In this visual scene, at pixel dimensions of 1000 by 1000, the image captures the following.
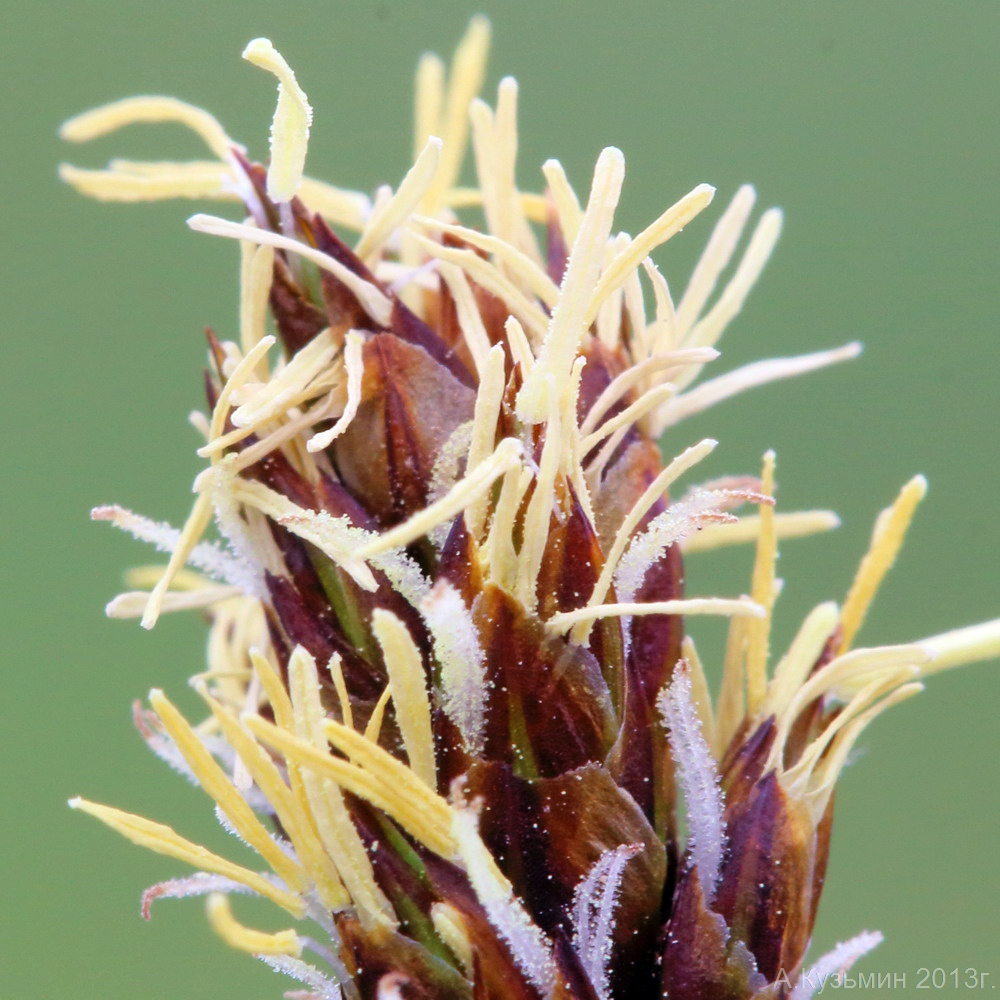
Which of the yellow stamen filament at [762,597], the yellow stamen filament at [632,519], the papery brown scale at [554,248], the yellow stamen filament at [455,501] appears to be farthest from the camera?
the papery brown scale at [554,248]

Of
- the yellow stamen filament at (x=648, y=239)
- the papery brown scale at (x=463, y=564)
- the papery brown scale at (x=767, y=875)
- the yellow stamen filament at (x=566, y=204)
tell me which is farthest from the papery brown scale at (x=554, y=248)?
the papery brown scale at (x=767, y=875)

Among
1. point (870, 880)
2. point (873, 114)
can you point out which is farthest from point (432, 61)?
point (873, 114)

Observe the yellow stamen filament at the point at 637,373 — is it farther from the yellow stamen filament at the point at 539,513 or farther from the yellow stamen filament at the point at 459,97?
the yellow stamen filament at the point at 459,97

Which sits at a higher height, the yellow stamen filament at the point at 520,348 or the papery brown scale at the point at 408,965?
the yellow stamen filament at the point at 520,348

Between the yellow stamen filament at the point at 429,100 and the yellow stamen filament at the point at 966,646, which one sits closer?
the yellow stamen filament at the point at 966,646

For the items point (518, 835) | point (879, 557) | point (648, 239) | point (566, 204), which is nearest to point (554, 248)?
point (566, 204)

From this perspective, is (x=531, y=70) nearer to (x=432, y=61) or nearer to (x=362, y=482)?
(x=432, y=61)

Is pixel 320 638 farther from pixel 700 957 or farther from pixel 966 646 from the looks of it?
pixel 966 646
